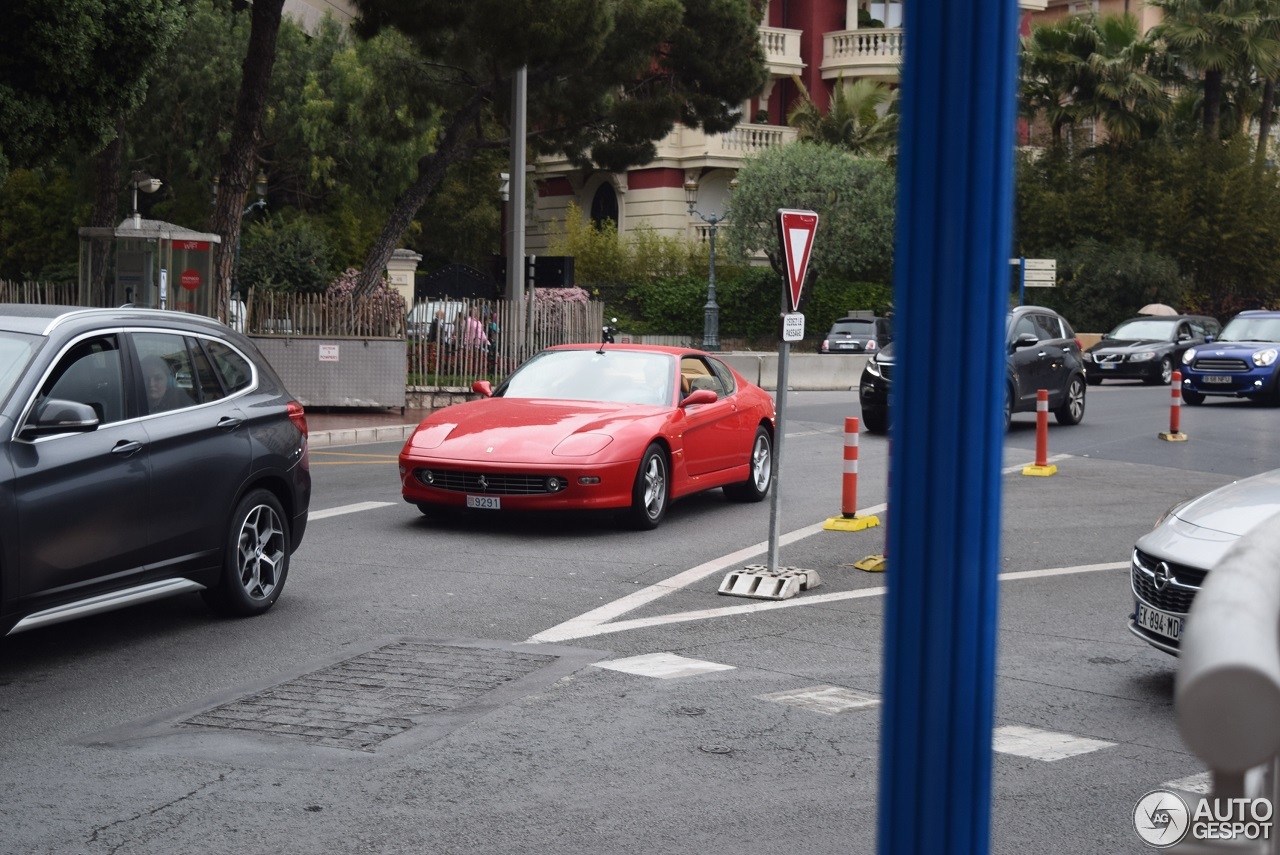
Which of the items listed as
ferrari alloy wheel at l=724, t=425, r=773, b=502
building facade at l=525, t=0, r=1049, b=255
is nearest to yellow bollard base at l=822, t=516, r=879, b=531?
ferrari alloy wheel at l=724, t=425, r=773, b=502

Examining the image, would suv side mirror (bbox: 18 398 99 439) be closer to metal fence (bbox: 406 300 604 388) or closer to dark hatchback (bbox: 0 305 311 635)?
dark hatchback (bbox: 0 305 311 635)

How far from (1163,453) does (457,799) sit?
51.2ft

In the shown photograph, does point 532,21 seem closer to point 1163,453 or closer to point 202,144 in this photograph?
point 1163,453

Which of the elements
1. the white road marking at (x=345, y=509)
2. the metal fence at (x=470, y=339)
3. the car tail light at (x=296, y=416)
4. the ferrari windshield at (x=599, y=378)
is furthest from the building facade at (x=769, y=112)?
the car tail light at (x=296, y=416)

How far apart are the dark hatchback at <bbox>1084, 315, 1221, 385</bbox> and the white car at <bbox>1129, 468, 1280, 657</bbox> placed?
2881 centimetres

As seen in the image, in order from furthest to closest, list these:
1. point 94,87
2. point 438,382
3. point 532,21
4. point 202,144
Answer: point 202,144
point 438,382
point 532,21
point 94,87

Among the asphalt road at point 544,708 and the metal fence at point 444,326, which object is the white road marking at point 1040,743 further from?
the metal fence at point 444,326

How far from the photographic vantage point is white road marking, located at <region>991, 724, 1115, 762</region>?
5.98 m

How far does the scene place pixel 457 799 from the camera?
5328mm

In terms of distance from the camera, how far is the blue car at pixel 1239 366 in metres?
26.7

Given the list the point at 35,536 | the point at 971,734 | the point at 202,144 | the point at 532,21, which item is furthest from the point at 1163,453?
the point at 202,144

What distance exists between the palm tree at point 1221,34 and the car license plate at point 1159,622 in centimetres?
4315

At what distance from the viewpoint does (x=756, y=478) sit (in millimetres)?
14273

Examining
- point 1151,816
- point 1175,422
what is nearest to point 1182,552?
point 1151,816
